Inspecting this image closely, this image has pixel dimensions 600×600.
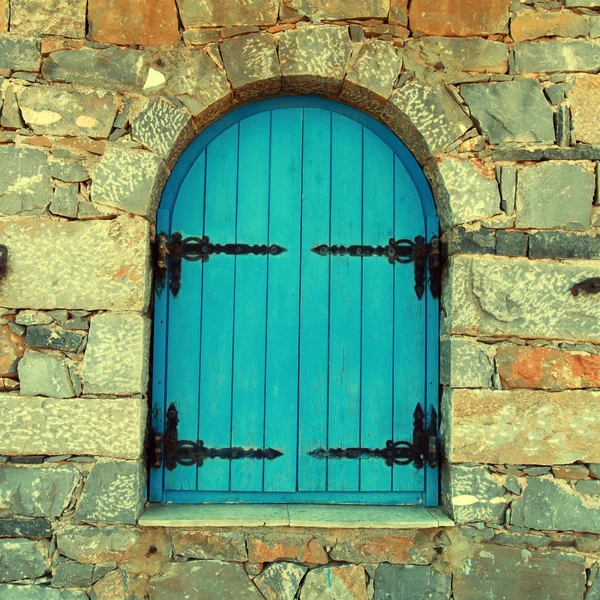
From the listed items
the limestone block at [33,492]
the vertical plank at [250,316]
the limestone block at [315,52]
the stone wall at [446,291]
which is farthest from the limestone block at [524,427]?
the limestone block at [33,492]

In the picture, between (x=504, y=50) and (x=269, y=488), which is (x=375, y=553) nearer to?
(x=269, y=488)

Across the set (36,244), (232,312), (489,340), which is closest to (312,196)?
(232,312)

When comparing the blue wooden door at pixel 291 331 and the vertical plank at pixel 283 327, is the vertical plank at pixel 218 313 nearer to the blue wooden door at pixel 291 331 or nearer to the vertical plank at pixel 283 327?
the blue wooden door at pixel 291 331

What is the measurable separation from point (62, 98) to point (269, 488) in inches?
67.1

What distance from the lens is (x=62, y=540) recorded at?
2312mm

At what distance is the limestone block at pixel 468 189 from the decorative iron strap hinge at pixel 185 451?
119 centimetres

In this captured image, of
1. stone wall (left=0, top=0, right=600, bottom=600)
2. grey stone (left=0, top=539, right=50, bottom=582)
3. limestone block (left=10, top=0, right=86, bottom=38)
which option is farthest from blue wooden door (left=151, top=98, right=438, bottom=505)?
limestone block (left=10, top=0, right=86, bottom=38)

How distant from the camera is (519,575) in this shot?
2.33m

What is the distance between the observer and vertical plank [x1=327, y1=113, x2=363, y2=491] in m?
2.56

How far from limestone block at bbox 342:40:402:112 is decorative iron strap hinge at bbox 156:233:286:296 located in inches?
27.8

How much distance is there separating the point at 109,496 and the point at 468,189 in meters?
1.76

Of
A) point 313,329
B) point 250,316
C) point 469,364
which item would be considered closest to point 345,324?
point 313,329

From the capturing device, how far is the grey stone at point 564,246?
2.40m

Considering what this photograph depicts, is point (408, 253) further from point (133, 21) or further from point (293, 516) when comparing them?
point (133, 21)
